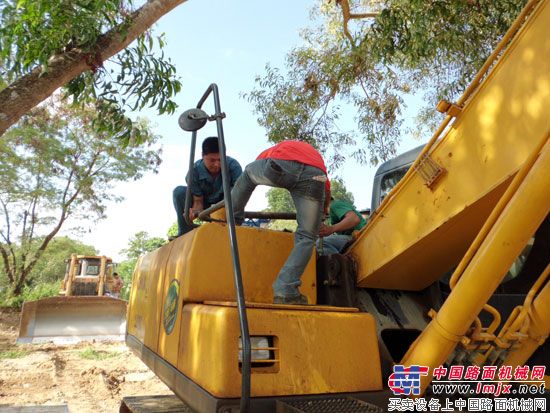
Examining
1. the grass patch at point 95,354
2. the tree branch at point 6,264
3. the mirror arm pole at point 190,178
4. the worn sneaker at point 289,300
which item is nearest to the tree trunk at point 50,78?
the mirror arm pole at point 190,178

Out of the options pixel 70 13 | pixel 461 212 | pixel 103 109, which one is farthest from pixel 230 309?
pixel 103 109

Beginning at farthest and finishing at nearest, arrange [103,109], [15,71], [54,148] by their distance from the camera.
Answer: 1. [54,148]
2. [103,109]
3. [15,71]

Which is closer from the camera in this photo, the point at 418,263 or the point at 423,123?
the point at 418,263

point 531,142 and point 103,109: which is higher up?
point 103,109

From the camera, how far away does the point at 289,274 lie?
233 centimetres

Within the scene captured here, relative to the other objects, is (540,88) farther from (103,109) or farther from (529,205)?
(103,109)

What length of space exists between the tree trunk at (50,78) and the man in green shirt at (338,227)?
10.7 feet

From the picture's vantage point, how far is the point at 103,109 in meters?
5.57

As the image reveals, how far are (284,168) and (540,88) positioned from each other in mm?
1201

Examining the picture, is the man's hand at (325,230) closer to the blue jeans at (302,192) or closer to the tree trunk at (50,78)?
the blue jeans at (302,192)

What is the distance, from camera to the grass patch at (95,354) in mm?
9461

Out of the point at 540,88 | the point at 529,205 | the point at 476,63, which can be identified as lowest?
the point at 529,205

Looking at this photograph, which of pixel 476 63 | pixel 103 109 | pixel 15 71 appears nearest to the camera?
pixel 15 71

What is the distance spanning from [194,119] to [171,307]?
3.23ft
